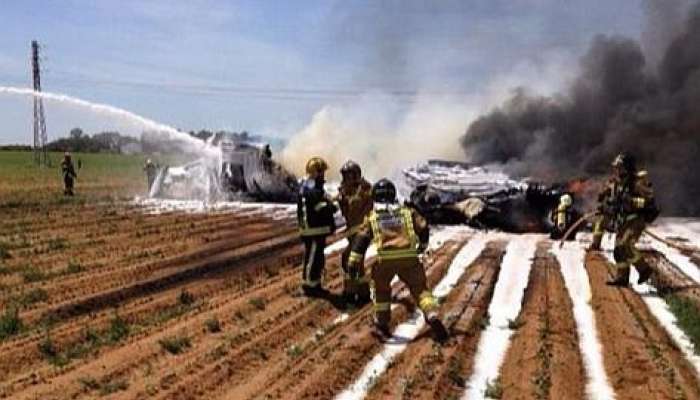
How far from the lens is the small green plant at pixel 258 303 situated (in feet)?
33.7

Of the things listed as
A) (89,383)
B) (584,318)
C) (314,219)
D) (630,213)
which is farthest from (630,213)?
(89,383)

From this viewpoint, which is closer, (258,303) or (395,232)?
(395,232)

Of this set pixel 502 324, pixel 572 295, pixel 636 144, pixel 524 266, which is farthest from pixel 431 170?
pixel 502 324

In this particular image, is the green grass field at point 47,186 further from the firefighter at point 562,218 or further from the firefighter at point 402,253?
the firefighter at point 402,253

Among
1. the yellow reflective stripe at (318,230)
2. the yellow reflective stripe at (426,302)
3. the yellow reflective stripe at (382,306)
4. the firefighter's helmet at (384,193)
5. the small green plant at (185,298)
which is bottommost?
the small green plant at (185,298)

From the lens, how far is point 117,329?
29.8 ft

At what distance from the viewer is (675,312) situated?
10023 millimetres

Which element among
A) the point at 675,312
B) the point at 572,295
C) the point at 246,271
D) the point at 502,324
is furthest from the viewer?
the point at 246,271

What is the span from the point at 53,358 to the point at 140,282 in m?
3.96

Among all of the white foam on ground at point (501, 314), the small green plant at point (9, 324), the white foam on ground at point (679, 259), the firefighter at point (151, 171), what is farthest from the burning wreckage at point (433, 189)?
the small green plant at point (9, 324)

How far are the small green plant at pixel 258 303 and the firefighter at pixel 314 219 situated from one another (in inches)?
24.2

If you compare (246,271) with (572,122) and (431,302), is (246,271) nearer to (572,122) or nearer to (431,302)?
(431,302)

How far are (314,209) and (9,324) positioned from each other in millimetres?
3651

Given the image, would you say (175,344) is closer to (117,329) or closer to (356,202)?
(117,329)
